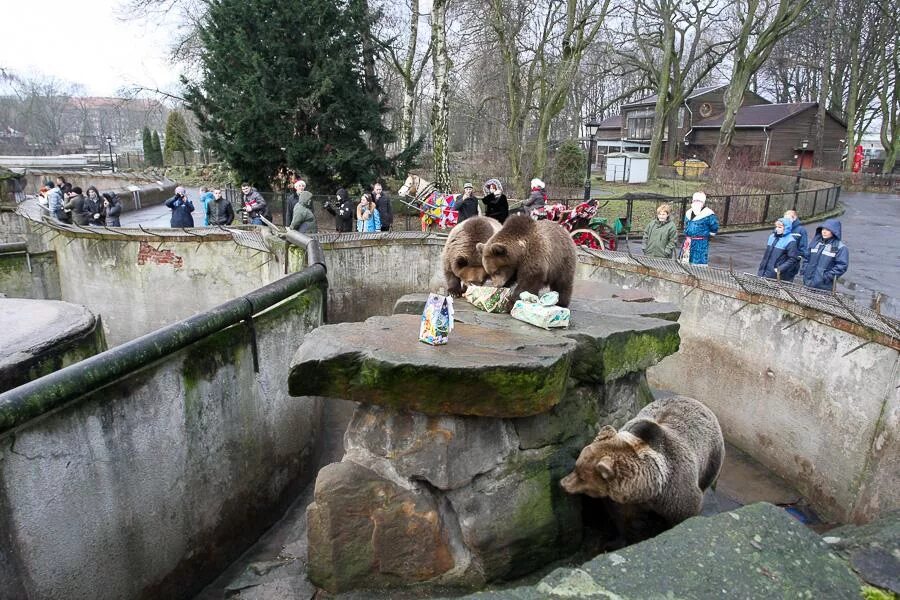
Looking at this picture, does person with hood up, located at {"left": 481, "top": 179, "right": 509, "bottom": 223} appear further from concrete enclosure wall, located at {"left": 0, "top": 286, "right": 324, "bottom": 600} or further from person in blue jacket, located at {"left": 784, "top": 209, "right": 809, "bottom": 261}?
concrete enclosure wall, located at {"left": 0, "top": 286, "right": 324, "bottom": 600}

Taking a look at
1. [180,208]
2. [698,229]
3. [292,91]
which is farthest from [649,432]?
[292,91]

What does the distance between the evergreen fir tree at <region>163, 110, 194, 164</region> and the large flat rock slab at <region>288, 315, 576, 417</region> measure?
46062mm

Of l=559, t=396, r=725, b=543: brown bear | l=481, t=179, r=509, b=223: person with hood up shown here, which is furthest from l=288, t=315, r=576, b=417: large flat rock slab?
l=481, t=179, r=509, b=223: person with hood up

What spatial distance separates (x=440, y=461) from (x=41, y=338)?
4428 millimetres

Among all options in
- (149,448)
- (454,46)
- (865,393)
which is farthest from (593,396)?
(454,46)

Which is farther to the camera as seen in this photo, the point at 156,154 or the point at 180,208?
the point at 156,154

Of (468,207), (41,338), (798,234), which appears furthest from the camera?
(468,207)

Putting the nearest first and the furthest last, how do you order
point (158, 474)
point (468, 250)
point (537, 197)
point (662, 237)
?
point (158, 474) → point (468, 250) → point (662, 237) → point (537, 197)

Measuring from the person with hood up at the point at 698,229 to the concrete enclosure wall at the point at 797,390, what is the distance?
242 cm

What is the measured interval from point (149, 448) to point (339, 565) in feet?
5.44

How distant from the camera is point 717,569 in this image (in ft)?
6.82

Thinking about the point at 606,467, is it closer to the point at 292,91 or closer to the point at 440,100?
the point at 292,91

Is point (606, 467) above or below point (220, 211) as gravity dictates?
below

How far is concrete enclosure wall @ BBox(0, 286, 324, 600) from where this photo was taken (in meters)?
3.61
